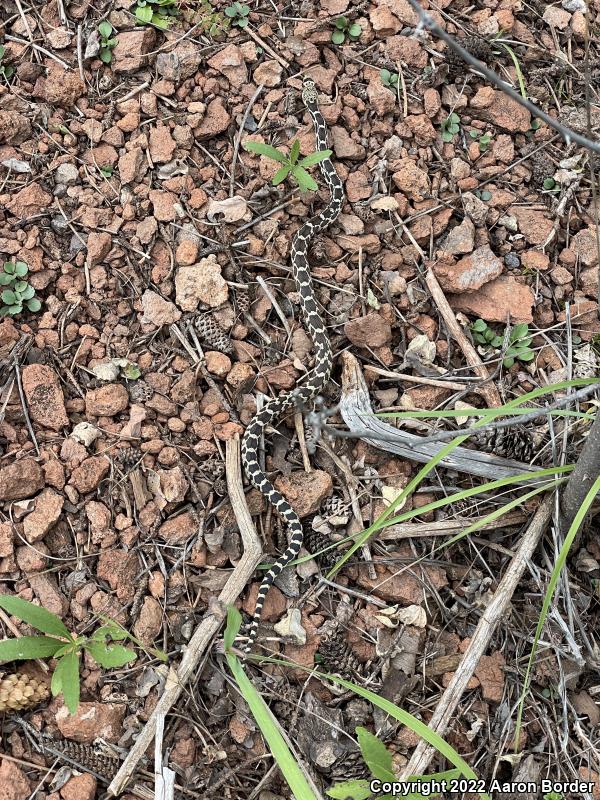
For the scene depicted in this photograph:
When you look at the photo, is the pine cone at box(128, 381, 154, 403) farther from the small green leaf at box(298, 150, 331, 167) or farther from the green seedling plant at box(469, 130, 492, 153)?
the green seedling plant at box(469, 130, 492, 153)

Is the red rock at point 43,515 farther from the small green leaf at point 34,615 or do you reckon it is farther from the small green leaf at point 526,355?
the small green leaf at point 526,355

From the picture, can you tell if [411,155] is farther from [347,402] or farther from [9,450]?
[9,450]

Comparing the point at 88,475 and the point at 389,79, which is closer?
the point at 88,475

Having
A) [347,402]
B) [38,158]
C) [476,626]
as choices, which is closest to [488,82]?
[347,402]

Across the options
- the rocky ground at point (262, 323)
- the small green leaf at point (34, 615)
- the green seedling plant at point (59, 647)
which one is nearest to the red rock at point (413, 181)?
the rocky ground at point (262, 323)

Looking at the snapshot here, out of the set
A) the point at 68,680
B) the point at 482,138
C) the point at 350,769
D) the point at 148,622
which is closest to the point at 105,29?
Result: the point at 482,138

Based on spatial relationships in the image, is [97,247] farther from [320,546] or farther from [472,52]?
[472,52]
